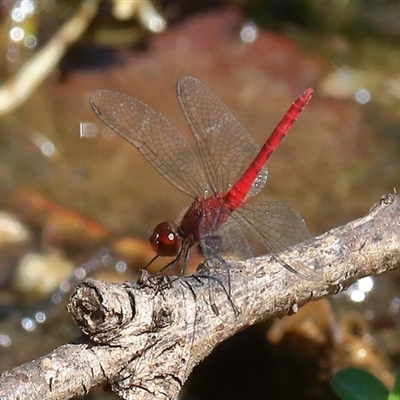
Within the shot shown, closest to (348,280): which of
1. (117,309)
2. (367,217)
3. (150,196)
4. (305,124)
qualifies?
(367,217)

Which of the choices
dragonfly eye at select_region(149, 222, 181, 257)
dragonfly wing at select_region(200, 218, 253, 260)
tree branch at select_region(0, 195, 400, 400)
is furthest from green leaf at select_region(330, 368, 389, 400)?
dragonfly eye at select_region(149, 222, 181, 257)

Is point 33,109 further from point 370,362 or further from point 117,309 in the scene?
point 117,309

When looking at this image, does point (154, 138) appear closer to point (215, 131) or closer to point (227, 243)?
point (215, 131)

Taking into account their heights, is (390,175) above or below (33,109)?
above

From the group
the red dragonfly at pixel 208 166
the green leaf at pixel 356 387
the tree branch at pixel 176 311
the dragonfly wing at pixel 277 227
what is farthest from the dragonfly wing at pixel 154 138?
the green leaf at pixel 356 387

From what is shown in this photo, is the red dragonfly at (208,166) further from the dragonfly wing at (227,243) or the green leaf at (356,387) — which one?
the green leaf at (356,387)

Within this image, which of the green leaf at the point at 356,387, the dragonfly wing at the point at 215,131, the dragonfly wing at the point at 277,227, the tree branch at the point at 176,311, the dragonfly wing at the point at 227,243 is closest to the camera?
the tree branch at the point at 176,311

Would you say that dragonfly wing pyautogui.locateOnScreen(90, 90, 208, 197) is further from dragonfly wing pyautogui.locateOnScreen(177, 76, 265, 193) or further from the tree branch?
the tree branch
